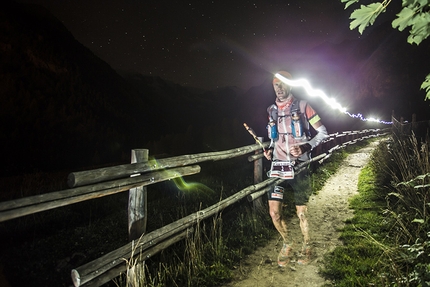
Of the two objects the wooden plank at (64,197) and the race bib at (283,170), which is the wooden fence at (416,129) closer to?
the race bib at (283,170)

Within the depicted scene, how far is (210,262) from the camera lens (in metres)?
3.70

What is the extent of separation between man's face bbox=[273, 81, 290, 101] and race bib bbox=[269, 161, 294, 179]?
0.93 m

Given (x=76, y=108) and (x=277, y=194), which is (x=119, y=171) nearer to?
(x=277, y=194)

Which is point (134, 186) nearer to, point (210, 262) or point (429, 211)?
point (210, 262)

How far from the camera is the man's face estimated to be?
357 centimetres

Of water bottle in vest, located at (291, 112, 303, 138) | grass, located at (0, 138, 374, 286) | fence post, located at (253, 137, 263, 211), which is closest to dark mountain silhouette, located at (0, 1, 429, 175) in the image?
grass, located at (0, 138, 374, 286)

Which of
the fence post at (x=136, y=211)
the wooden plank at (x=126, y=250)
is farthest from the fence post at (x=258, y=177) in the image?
the fence post at (x=136, y=211)

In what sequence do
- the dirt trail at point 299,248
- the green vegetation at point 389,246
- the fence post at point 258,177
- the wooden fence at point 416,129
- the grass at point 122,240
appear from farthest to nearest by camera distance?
the wooden fence at point 416,129 < the fence post at point 258,177 < the grass at point 122,240 < the dirt trail at point 299,248 < the green vegetation at point 389,246

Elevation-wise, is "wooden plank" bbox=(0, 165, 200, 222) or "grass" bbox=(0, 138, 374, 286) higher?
"wooden plank" bbox=(0, 165, 200, 222)

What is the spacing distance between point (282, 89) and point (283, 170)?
3.74ft

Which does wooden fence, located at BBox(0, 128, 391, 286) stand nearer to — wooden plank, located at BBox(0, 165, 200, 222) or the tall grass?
wooden plank, located at BBox(0, 165, 200, 222)

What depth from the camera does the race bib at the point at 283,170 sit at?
3.60 meters

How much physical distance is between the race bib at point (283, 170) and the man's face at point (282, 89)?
0.93 metres

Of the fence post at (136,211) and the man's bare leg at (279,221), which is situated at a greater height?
the fence post at (136,211)
